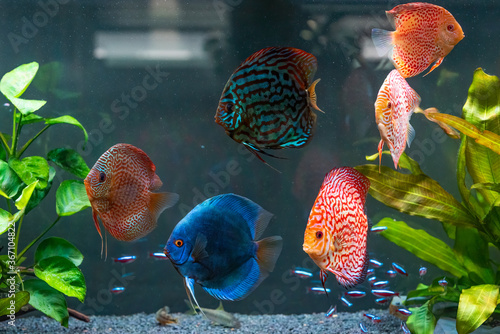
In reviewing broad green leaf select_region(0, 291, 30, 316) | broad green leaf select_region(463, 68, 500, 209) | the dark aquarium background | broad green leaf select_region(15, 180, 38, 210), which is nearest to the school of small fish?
broad green leaf select_region(463, 68, 500, 209)

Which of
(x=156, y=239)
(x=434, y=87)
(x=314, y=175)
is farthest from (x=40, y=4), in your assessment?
(x=434, y=87)

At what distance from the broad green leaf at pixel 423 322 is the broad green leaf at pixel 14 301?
9.25 ft

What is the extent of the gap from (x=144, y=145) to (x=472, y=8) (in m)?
3.55

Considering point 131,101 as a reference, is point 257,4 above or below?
above

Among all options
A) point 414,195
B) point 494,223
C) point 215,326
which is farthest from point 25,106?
point 494,223

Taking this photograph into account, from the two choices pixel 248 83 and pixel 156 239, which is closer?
pixel 248 83

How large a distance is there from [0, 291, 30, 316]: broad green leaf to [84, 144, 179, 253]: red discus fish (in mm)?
1555

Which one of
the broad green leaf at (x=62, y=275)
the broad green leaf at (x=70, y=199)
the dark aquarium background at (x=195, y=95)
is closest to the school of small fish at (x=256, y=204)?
the broad green leaf at (x=62, y=275)

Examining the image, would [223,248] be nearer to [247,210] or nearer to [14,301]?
[247,210]

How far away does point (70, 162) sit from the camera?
3.14 metres

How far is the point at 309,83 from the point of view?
1.35 metres

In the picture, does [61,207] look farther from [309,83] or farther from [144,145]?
[309,83]

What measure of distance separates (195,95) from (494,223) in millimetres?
2747

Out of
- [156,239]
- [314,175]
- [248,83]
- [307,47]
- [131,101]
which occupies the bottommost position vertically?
[156,239]
